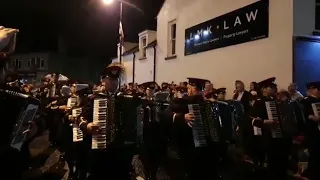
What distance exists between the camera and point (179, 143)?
729 centimetres

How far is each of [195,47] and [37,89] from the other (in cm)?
855

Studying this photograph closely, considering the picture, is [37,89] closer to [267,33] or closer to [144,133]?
[144,133]

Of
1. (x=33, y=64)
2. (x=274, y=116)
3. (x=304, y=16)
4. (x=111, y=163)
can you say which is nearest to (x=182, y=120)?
(x=111, y=163)

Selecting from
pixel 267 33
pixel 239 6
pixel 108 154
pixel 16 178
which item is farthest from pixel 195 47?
pixel 16 178

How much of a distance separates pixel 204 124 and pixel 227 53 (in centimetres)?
929

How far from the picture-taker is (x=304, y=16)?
12.2m

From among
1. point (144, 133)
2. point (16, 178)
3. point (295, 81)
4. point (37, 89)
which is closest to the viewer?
point (16, 178)

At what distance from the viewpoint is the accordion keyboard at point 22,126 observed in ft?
14.0

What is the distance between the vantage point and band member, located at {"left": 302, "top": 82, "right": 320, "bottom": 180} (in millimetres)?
7539

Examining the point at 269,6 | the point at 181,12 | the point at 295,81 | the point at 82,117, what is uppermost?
the point at 181,12

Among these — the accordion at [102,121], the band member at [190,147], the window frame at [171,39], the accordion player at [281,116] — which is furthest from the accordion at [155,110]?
the window frame at [171,39]

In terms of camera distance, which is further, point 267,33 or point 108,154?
point 267,33

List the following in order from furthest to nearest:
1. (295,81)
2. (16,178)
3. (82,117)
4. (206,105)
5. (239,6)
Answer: (239,6)
(295,81)
(206,105)
(82,117)
(16,178)

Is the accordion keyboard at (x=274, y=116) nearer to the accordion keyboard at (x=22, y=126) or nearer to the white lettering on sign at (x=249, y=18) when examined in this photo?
the accordion keyboard at (x=22, y=126)
